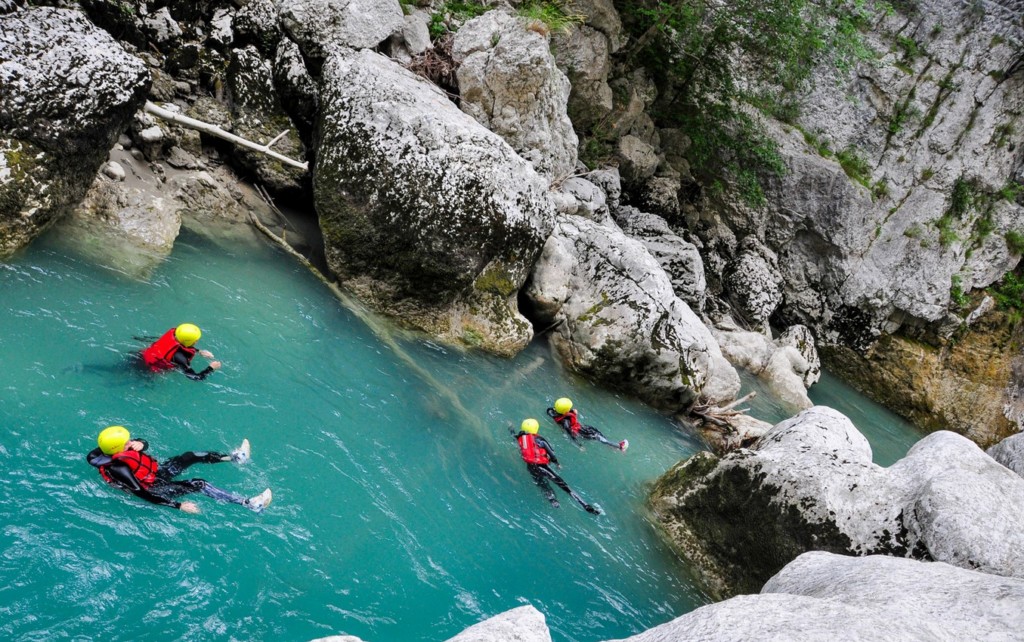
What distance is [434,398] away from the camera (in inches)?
409

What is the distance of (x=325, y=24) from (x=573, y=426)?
37.6 feet

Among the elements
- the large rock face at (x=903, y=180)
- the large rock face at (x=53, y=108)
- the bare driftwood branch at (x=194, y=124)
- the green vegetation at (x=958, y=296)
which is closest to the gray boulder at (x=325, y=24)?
the bare driftwood branch at (x=194, y=124)

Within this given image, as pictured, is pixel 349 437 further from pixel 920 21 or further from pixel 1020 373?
pixel 920 21

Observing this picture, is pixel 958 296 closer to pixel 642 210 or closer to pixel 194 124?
pixel 642 210

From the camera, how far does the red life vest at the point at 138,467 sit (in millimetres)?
6230

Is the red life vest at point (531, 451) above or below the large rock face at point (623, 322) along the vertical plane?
below

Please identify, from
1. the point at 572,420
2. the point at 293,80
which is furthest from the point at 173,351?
the point at 293,80

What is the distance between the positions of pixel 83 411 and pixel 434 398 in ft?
16.6

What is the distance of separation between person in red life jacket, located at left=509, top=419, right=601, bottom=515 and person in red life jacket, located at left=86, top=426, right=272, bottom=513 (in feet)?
13.7

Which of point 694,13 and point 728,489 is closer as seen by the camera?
point 728,489

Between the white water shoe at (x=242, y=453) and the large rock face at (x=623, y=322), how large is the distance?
7.96 m

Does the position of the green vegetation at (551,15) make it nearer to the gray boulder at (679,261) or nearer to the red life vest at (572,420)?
the gray boulder at (679,261)

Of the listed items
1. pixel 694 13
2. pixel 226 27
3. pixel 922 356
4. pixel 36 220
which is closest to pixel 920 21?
pixel 694 13

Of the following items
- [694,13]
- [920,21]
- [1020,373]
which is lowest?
[1020,373]
